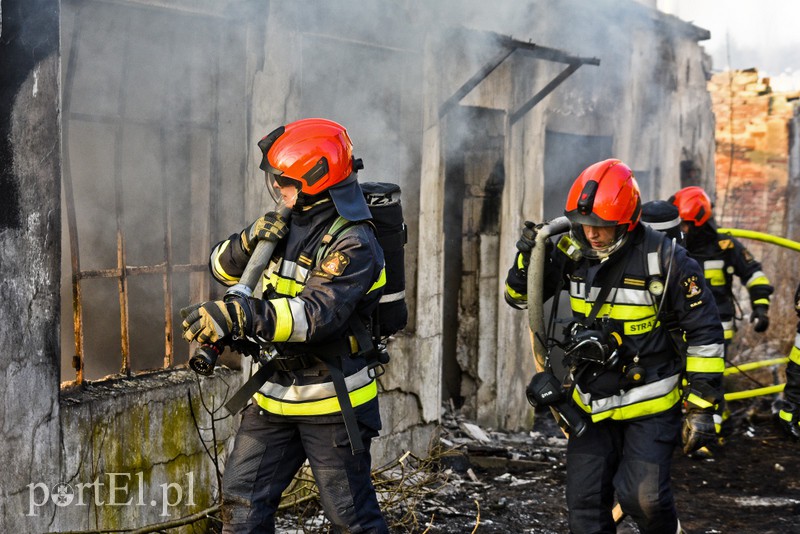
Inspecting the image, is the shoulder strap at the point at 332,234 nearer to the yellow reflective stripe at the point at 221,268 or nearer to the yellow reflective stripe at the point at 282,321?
the yellow reflective stripe at the point at 282,321

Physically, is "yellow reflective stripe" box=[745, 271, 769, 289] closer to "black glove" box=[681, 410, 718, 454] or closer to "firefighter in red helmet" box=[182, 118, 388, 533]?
"black glove" box=[681, 410, 718, 454]

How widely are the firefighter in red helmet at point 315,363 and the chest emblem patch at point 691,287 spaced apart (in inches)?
56.0

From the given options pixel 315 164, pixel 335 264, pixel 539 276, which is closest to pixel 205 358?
pixel 335 264

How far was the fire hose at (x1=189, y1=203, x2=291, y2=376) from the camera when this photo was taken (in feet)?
11.0

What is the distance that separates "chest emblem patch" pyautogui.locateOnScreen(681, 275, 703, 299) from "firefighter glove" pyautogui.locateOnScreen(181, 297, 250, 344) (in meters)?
2.03

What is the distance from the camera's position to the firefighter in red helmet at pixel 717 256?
787 cm

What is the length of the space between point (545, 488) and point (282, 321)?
3775mm

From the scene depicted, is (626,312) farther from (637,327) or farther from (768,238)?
(768,238)

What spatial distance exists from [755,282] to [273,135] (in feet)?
18.7

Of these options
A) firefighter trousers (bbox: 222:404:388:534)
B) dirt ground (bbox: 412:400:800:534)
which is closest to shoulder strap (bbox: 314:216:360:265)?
firefighter trousers (bbox: 222:404:388:534)

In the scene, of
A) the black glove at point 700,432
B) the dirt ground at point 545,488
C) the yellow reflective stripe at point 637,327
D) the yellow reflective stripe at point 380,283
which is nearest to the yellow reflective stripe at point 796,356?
the dirt ground at point 545,488

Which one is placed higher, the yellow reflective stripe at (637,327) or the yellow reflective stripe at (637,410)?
the yellow reflective stripe at (637,327)

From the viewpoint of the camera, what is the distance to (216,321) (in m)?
3.20

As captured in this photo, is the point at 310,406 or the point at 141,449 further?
the point at 141,449
